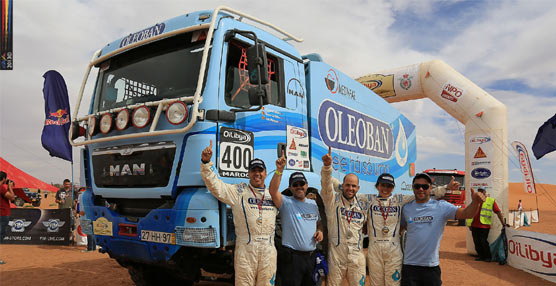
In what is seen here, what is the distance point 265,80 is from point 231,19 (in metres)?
0.95

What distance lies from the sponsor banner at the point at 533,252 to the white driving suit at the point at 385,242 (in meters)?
4.79

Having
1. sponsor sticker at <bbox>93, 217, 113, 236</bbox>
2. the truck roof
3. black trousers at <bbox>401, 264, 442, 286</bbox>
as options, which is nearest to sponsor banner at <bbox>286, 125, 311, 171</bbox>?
black trousers at <bbox>401, 264, 442, 286</bbox>

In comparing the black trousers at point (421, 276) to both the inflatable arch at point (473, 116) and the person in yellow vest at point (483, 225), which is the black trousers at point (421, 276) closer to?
the person in yellow vest at point (483, 225)

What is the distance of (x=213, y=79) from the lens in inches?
157

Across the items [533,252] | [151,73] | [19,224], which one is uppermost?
[151,73]

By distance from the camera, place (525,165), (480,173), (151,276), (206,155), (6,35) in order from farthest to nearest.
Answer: (525,165)
(6,35)
(480,173)
(151,276)
(206,155)

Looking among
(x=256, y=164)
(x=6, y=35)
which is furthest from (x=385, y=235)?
(x=6, y=35)

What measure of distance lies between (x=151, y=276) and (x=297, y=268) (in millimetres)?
2725

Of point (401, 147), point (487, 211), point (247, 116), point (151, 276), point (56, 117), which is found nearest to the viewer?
point (247, 116)

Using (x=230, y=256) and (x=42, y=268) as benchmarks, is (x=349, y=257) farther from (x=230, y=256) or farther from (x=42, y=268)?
(x=42, y=268)

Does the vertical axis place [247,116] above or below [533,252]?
above

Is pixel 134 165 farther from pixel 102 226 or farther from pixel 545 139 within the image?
pixel 545 139

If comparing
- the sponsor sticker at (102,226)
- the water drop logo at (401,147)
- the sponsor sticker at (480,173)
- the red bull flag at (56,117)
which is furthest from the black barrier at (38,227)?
the sponsor sticker at (480,173)

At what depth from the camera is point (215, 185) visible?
11.9 ft
